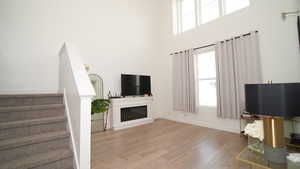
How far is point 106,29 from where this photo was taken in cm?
406

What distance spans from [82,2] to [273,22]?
4.65m

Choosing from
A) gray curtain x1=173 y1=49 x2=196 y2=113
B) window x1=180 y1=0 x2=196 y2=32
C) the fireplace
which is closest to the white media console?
the fireplace

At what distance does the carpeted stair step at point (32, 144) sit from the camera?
142 centimetres

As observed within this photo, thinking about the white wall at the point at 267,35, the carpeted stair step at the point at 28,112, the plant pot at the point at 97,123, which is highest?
the white wall at the point at 267,35

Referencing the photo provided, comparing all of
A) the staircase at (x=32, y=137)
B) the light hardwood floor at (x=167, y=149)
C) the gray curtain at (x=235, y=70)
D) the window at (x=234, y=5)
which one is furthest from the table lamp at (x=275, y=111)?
the window at (x=234, y=5)

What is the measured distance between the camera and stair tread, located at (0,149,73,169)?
1.35 meters

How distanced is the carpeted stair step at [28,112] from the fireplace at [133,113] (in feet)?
6.61

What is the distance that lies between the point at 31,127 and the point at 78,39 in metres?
2.61

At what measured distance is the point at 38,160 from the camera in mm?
1431

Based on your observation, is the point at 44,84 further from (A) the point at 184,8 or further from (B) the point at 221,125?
(A) the point at 184,8

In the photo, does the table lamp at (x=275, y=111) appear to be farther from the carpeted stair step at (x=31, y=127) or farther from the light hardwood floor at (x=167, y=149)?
the carpeted stair step at (x=31, y=127)

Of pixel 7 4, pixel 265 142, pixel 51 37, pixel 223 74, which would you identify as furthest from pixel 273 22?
pixel 7 4

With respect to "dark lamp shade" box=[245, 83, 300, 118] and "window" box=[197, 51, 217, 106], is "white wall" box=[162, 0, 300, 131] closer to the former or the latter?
"window" box=[197, 51, 217, 106]

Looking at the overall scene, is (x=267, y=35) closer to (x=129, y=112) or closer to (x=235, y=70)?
(x=235, y=70)
